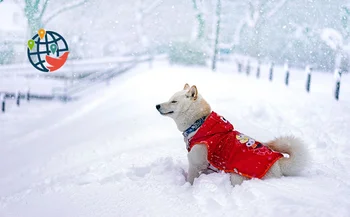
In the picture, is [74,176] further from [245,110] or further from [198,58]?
[198,58]

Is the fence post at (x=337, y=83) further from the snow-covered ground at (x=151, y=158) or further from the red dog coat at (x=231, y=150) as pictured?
the red dog coat at (x=231, y=150)

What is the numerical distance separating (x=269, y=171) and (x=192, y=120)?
2.13ft

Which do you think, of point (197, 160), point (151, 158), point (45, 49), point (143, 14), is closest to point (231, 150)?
point (197, 160)

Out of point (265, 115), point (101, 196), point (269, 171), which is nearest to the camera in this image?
point (269, 171)

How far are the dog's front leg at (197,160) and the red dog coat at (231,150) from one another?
0.04 metres

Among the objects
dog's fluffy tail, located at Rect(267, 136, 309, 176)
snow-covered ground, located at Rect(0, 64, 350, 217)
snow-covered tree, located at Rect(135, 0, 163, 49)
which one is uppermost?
snow-covered tree, located at Rect(135, 0, 163, 49)

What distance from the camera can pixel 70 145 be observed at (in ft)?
15.0

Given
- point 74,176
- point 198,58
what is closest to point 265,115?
point 74,176

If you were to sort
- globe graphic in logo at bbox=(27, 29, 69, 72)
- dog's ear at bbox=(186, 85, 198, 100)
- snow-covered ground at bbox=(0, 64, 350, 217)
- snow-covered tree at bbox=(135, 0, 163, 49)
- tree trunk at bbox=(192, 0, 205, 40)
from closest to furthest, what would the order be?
snow-covered ground at bbox=(0, 64, 350, 217) < dog's ear at bbox=(186, 85, 198, 100) < globe graphic in logo at bbox=(27, 29, 69, 72) < tree trunk at bbox=(192, 0, 205, 40) < snow-covered tree at bbox=(135, 0, 163, 49)

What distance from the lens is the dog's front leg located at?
224 centimetres

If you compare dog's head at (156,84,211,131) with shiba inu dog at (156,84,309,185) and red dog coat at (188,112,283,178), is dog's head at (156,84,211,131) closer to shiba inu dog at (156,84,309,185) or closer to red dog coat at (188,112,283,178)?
shiba inu dog at (156,84,309,185)

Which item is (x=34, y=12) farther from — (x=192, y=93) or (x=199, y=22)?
(x=192, y=93)

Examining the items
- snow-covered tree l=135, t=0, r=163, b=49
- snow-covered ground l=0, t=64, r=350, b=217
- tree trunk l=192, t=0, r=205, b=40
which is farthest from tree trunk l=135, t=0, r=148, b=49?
snow-covered ground l=0, t=64, r=350, b=217

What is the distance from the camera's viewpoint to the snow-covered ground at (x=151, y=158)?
6.03ft
